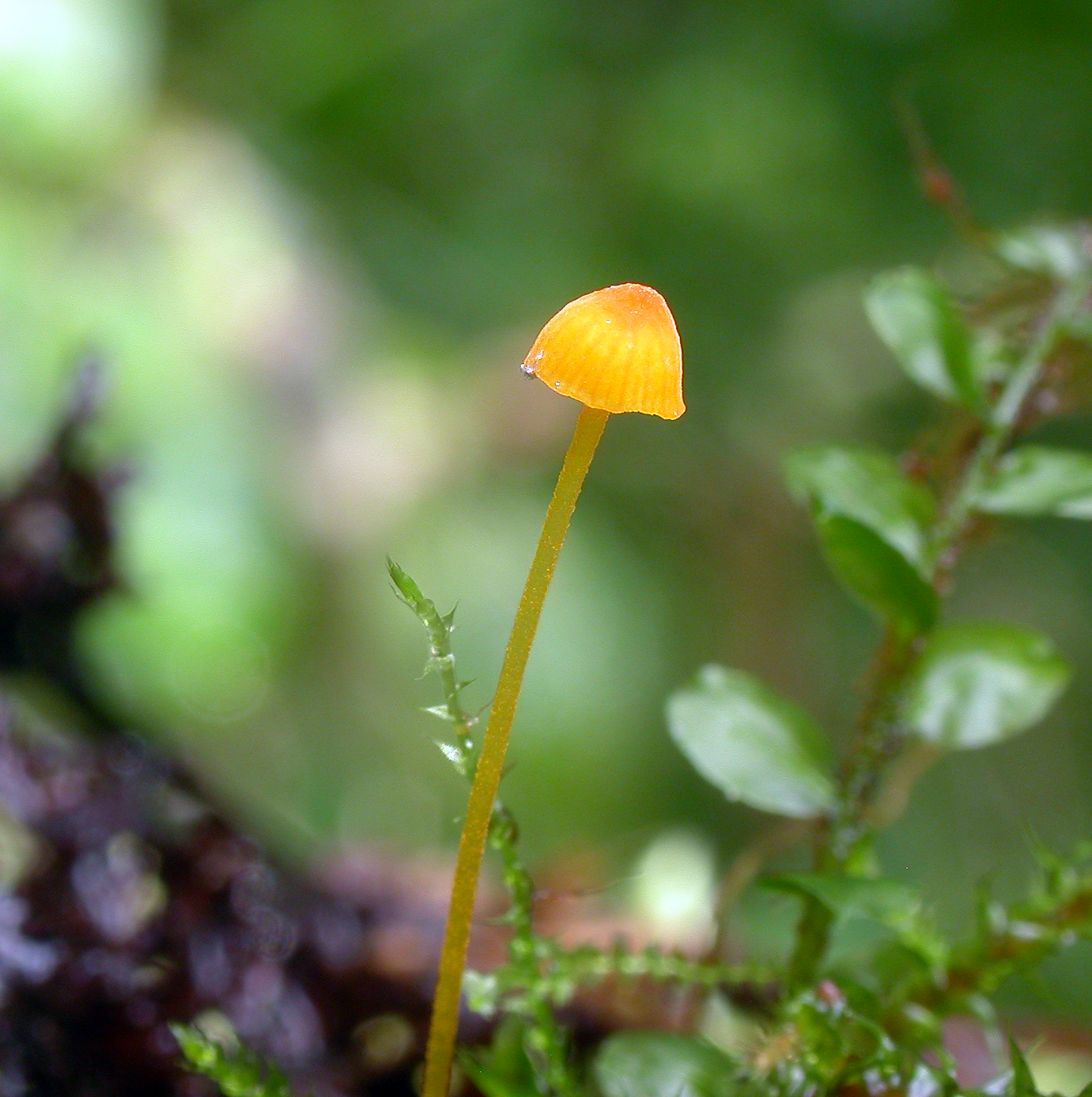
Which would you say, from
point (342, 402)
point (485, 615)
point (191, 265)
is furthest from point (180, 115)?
point (485, 615)

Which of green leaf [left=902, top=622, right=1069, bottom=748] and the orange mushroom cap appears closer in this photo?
the orange mushroom cap

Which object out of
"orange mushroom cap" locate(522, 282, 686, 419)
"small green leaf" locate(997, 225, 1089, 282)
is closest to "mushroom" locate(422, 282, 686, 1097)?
"orange mushroom cap" locate(522, 282, 686, 419)

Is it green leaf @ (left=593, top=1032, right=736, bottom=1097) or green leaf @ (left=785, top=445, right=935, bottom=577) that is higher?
green leaf @ (left=785, top=445, right=935, bottom=577)

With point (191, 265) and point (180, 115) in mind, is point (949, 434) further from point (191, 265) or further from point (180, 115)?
point (180, 115)

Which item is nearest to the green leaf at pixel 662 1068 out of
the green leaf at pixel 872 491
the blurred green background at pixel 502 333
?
the green leaf at pixel 872 491

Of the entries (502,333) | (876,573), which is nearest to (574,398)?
(876,573)

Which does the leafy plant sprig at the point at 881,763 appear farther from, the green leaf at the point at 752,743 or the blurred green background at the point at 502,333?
the blurred green background at the point at 502,333

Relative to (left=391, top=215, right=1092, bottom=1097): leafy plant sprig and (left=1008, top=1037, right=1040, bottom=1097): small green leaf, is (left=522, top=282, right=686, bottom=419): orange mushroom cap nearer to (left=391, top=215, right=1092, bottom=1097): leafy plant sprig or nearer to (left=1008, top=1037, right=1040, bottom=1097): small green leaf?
(left=391, top=215, right=1092, bottom=1097): leafy plant sprig
